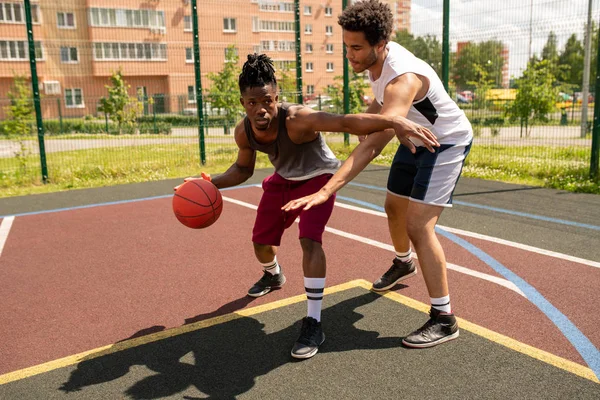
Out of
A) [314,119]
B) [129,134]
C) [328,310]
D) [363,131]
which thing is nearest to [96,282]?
[328,310]

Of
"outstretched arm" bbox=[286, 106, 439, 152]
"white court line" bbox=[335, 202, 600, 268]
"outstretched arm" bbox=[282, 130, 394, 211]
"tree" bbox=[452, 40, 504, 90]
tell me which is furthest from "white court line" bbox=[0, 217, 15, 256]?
"tree" bbox=[452, 40, 504, 90]

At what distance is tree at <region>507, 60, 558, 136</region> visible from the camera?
1376 cm

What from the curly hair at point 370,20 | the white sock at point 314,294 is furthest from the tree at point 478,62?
the white sock at point 314,294

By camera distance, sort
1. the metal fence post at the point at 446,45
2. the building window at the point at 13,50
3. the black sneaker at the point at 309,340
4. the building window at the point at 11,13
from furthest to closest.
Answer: the building window at the point at 11,13
the building window at the point at 13,50
the metal fence post at the point at 446,45
the black sneaker at the point at 309,340

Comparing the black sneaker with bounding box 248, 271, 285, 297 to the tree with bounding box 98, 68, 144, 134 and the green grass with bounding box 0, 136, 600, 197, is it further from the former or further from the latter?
the tree with bounding box 98, 68, 144, 134

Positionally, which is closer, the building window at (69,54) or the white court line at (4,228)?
the white court line at (4,228)

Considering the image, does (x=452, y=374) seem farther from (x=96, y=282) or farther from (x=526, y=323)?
(x=96, y=282)

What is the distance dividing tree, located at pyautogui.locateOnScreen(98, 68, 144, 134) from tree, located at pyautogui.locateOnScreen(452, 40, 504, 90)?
9.46 m

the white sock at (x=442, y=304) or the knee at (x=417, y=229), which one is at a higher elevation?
the knee at (x=417, y=229)

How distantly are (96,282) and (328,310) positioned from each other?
7.44 feet

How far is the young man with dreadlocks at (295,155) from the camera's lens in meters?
3.46

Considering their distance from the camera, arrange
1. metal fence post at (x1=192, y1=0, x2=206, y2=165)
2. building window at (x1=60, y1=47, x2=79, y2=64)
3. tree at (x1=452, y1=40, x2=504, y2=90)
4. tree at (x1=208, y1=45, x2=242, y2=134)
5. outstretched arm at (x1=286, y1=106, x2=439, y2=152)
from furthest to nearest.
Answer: tree at (x1=208, y1=45, x2=242, y2=134) < building window at (x1=60, y1=47, x2=79, y2=64) < metal fence post at (x1=192, y1=0, x2=206, y2=165) < tree at (x1=452, y1=40, x2=504, y2=90) < outstretched arm at (x1=286, y1=106, x2=439, y2=152)

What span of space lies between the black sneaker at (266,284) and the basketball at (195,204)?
2.88 ft

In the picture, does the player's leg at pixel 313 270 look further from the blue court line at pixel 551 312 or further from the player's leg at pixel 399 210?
the blue court line at pixel 551 312
